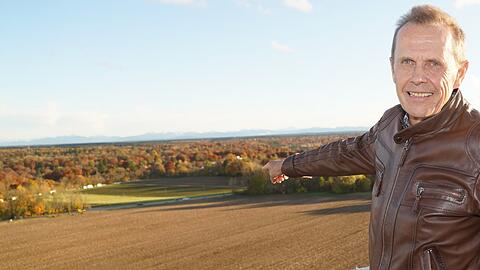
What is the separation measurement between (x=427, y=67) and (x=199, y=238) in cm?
2264

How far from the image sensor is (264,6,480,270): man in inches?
72.6

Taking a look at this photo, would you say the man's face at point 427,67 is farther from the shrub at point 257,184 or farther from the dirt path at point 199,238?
the shrub at point 257,184

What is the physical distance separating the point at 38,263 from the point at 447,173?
2114cm

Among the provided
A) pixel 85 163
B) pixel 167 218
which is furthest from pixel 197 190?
pixel 85 163

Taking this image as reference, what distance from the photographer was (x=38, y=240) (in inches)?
1003

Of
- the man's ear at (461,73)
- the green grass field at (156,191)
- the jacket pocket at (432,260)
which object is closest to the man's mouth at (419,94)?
the man's ear at (461,73)

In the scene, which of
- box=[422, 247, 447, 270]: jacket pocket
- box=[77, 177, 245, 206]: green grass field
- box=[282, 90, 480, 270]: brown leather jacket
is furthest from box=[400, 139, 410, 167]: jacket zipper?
box=[77, 177, 245, 206]: green grass field

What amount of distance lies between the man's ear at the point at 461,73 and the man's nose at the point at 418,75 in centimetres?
14

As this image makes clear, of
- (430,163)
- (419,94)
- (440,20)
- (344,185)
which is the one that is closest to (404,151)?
(430,163)

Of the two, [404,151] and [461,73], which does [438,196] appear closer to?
[404,151]

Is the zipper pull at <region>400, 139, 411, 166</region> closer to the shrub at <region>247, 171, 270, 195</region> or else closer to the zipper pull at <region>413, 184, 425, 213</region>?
the zipper pull at <region>413, 184, 425, 213</region>

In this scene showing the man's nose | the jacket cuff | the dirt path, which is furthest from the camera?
the dirt path

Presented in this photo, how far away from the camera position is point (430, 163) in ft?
6.28

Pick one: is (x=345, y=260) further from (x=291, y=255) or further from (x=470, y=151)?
(x=470, y=151)
